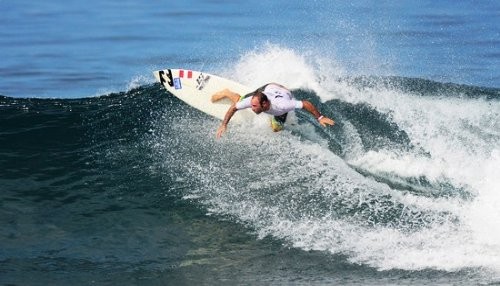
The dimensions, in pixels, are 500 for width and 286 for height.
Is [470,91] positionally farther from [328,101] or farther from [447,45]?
[447,45]

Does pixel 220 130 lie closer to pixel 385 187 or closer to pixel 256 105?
pixel 256 105

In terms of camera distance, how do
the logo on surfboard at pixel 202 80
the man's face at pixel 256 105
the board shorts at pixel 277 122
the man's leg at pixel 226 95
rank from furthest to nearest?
1. the logo on surfboard at pixel 202 80
2. the man's leg at pixel 226 95
3. the board shorts at pixel 277 122
4. the man's face at pixel 256 105

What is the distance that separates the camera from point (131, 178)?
432 inches

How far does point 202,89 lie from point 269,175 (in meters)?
2.50

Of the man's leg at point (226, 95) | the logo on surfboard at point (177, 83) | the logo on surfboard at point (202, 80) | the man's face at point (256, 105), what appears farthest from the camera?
the logo on surfboard at point (177, 83)

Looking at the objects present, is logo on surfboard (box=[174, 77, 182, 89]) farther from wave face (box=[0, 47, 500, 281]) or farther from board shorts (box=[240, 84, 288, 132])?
board shorts (box=[240, 84, 288, 132])

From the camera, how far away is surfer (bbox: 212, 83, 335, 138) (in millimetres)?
10914

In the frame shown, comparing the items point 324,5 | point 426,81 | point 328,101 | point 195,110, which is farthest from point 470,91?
point 324,5

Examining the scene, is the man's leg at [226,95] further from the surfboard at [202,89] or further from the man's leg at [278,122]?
the man's leg at [278,122]

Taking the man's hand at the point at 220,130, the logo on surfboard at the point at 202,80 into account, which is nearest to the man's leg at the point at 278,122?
the man's hand at the point at 220,130

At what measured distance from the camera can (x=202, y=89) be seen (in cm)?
1266

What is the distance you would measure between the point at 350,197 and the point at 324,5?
16780 millimetres

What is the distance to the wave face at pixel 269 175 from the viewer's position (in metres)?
8.92

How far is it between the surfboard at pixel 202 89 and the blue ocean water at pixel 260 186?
0.20m
